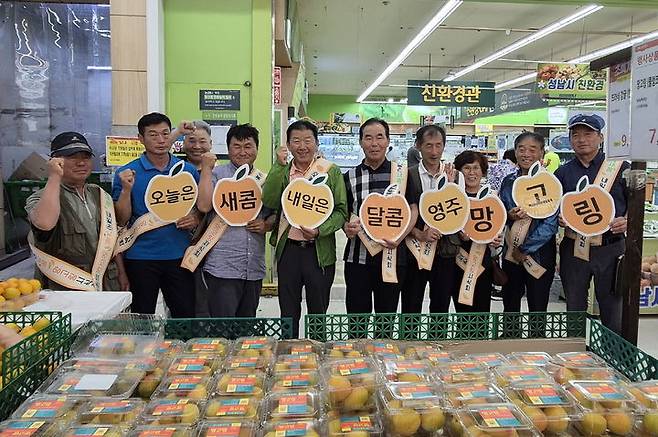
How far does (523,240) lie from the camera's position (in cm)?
291

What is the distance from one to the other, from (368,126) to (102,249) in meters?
1.43

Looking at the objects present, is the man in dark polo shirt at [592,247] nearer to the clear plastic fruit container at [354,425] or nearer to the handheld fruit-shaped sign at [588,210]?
the handheld fruit-shaped sign at [588,210]

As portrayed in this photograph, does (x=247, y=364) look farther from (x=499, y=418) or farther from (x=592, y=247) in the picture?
(x=592, y=247)

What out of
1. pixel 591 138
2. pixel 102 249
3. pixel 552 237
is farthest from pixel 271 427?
pixel 591 138

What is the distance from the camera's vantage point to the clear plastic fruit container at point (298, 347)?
1.54m

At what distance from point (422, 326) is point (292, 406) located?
2.01 ft

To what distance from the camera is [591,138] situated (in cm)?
283

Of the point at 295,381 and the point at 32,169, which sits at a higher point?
the point at 32,169

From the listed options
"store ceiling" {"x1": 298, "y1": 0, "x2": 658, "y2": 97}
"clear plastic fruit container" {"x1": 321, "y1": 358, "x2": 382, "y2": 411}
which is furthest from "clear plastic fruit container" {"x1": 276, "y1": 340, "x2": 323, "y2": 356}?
"store ceiling" {"x1": 298, "y1": 0, "x2": 658, "y2": 97}

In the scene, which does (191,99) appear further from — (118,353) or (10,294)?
(118,353)

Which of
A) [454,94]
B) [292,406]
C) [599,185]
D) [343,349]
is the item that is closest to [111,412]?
[292,406]

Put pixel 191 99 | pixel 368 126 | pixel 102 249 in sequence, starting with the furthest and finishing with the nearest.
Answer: pixel 191 99
pixel 368 126
pixel 102 249

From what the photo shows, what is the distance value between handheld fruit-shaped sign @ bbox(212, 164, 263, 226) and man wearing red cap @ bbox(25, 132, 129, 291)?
0.51 m

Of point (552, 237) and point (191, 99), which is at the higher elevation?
point (191, 99)
